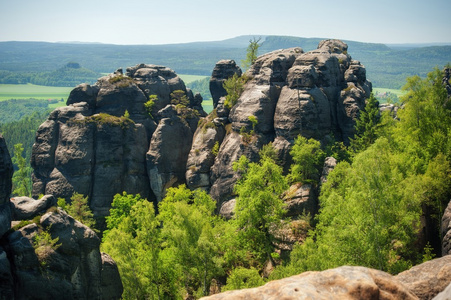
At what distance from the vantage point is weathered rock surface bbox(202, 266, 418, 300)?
42.4 feet

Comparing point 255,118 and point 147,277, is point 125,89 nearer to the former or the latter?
point 255,118

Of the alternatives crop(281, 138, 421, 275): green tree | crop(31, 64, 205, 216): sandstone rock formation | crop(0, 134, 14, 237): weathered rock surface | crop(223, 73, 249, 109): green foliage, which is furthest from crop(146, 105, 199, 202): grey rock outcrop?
crop(0, 134, 14, 237): weathered rock surface

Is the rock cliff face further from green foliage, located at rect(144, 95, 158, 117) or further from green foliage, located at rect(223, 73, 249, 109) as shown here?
green foliage, located at rect(223, 73, 249, 109)

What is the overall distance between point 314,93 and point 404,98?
14271 millimetres

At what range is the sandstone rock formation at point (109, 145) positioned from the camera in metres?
68.6

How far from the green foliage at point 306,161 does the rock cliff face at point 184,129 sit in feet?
12.9

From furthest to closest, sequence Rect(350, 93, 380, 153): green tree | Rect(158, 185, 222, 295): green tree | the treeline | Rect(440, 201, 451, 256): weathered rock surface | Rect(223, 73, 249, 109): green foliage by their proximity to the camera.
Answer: Rect(223, 73, 249, 109): green foliage, Rect(350, 93, 380, 153): green tree, Rect(158, 185, 222, 295): green tree, the treeline, Rect(440, 201, 451, 256): weathered rock surface

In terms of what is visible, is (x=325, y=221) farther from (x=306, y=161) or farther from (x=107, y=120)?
(x=107, y=120)

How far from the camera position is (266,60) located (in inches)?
2788

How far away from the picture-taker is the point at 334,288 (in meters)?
13.4

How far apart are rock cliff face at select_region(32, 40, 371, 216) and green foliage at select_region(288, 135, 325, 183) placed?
392 centimetres

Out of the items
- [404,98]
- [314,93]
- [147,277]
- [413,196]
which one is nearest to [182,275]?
[147,277]

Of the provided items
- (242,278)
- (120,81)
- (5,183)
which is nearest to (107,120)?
(120,81)

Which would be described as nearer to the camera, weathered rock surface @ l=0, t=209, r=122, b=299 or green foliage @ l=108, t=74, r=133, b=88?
weathered rock surface @ l=0, t=209, r=122, b=299
